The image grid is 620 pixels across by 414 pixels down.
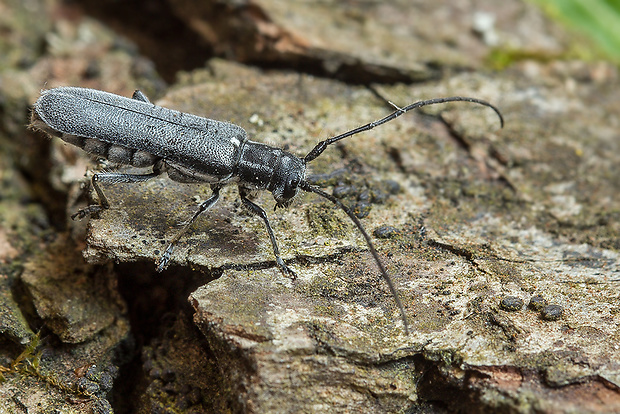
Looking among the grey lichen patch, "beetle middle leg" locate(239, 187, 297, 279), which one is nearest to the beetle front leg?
the grey lichen patch

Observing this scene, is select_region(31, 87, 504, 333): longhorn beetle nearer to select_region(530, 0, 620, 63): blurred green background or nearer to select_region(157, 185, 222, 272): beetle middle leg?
select_region(157, 185, 222, 272): beetle middle leg

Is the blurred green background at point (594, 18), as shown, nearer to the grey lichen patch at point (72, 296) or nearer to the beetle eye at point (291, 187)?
the beetle eye at point (291, 187)

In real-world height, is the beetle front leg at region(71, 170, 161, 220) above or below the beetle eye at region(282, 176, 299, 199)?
below

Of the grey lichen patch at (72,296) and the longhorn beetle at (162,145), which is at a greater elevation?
the longhorn beetle at (162,145)

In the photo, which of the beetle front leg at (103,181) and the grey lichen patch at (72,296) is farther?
the beetle front leg at (103,181)

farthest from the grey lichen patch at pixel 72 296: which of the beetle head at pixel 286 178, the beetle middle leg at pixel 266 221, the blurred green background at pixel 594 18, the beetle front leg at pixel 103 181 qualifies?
the blurred green background at pixel 594 18

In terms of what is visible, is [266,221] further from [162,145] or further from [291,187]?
[162,145]
